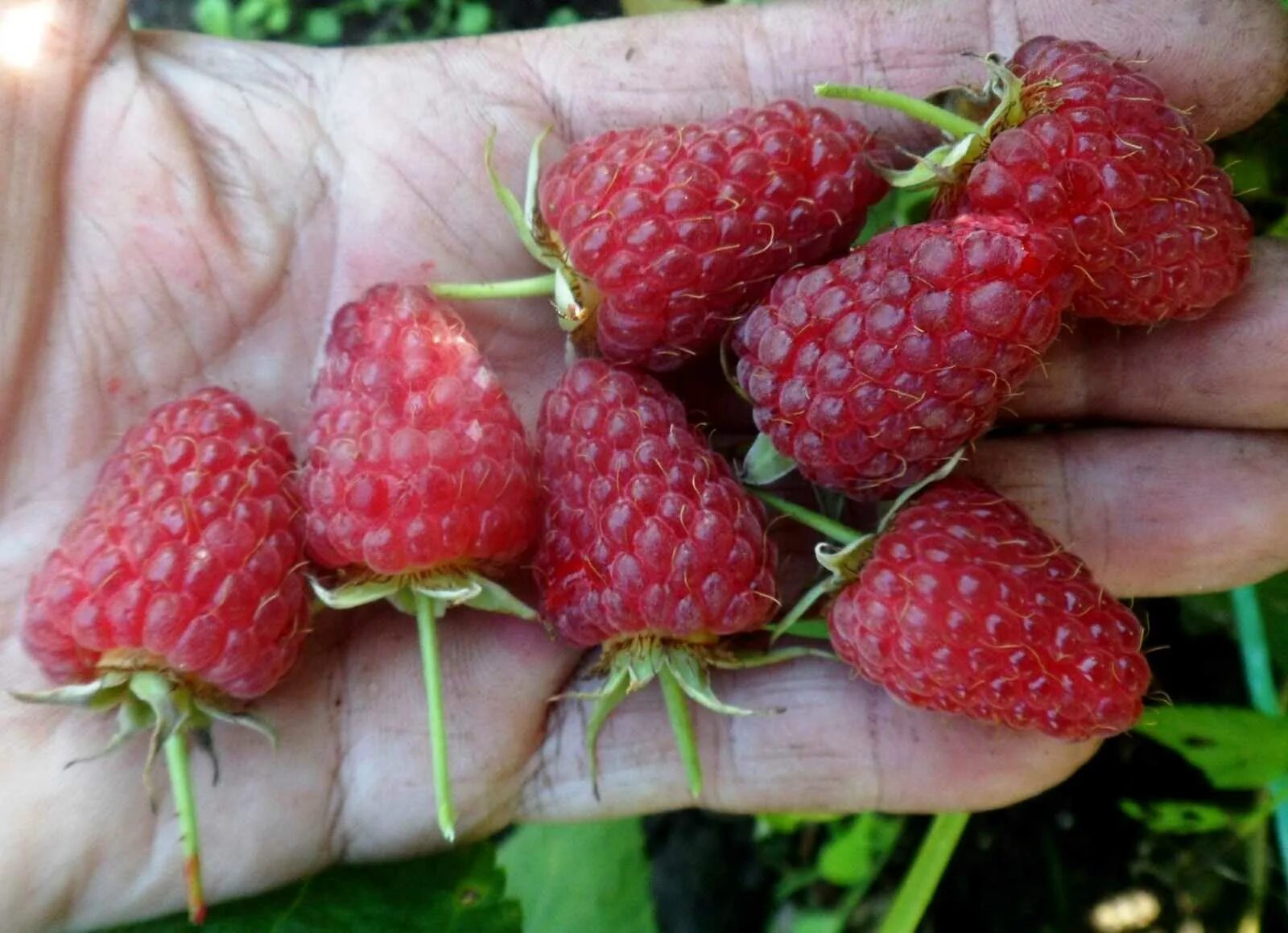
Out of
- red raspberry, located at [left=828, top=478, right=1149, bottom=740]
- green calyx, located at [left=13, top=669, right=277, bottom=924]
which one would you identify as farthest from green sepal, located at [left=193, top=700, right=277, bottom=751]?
red raspberry, located at [left=828, top=478, right=1149, bottom=740]

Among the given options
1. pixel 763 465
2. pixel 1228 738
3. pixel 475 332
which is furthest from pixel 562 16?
pixel 1228 738

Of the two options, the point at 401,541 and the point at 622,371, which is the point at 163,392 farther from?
the point at 622,371

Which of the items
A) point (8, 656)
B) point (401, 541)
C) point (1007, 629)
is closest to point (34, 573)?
point (8, 656)

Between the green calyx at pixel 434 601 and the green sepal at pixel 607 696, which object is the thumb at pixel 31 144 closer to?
the green calyx at pixel 434 601

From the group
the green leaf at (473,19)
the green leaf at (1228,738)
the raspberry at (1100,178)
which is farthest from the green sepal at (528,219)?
the green leaf at (473,19)

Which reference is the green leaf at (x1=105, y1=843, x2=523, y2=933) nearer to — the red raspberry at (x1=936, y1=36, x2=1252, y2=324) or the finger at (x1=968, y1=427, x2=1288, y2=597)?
the finger at (x1=968, y1=427, x2=1288, y2=597)

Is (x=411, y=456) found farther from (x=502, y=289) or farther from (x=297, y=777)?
(x=297, y=777)
